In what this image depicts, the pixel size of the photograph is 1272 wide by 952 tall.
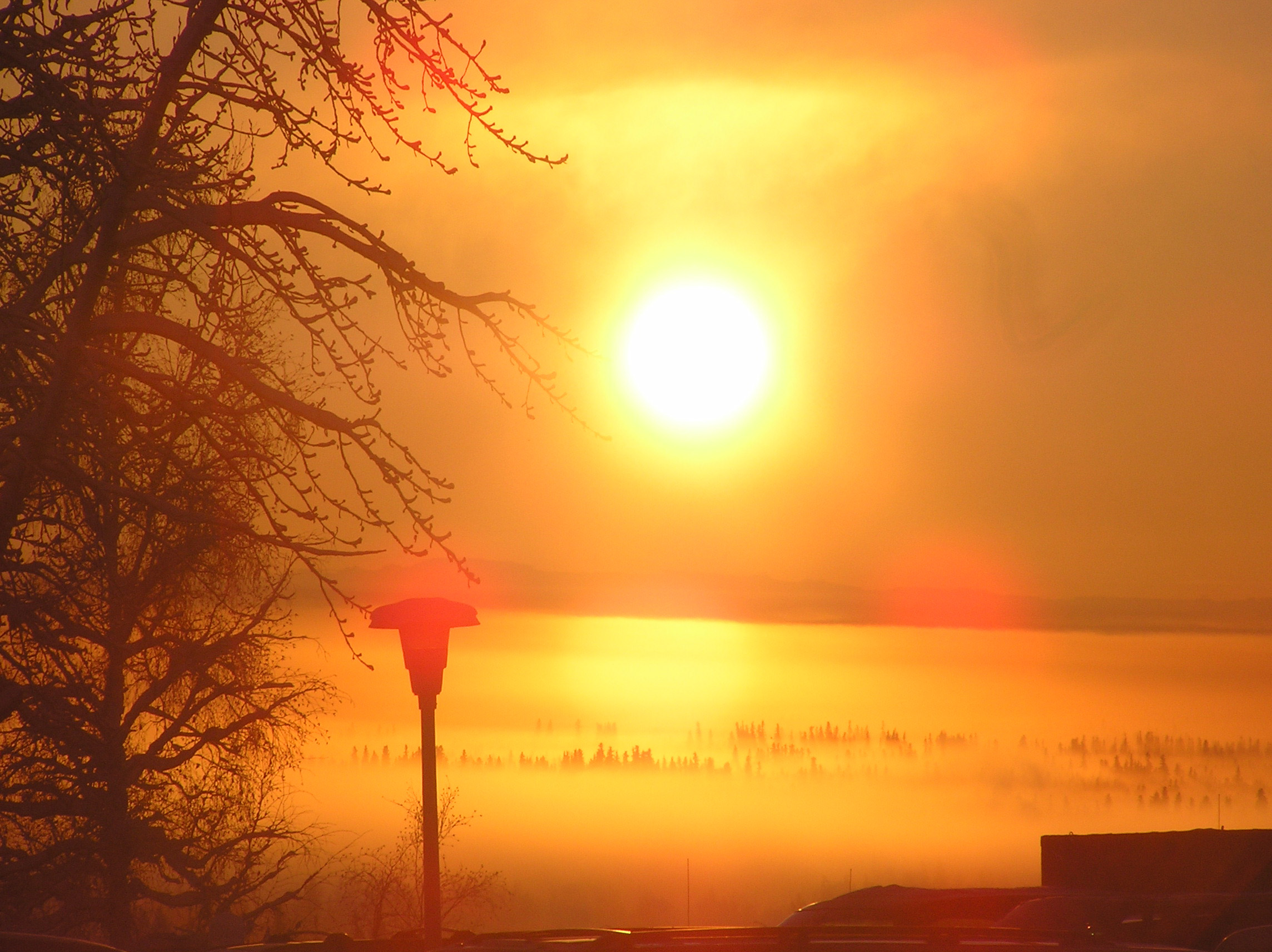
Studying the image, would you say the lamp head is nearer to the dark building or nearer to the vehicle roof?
the vehicle roof

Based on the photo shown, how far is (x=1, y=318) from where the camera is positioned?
20.5 feet

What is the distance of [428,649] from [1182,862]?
35.9ft

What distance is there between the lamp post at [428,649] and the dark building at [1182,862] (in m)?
9.67

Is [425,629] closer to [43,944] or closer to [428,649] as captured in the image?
[428,649]

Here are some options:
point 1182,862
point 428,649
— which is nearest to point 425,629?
point 428,649

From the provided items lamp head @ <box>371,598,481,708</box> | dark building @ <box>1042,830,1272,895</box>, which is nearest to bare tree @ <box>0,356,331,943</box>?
lamp head @ <box>371,598,481,708</box>

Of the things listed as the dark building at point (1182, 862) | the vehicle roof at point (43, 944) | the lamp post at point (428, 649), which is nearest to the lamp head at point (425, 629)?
the lamp post at point (428, 649)

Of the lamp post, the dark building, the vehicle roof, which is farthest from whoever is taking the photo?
the dark building

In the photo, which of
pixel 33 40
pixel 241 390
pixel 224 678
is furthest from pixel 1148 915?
pixel 224 678

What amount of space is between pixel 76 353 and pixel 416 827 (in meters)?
23.3

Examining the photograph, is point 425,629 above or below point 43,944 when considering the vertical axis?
above

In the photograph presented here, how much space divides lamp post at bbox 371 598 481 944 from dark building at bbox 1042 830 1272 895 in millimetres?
9670

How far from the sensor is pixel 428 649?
957 cm

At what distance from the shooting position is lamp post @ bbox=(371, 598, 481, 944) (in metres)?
9.42
